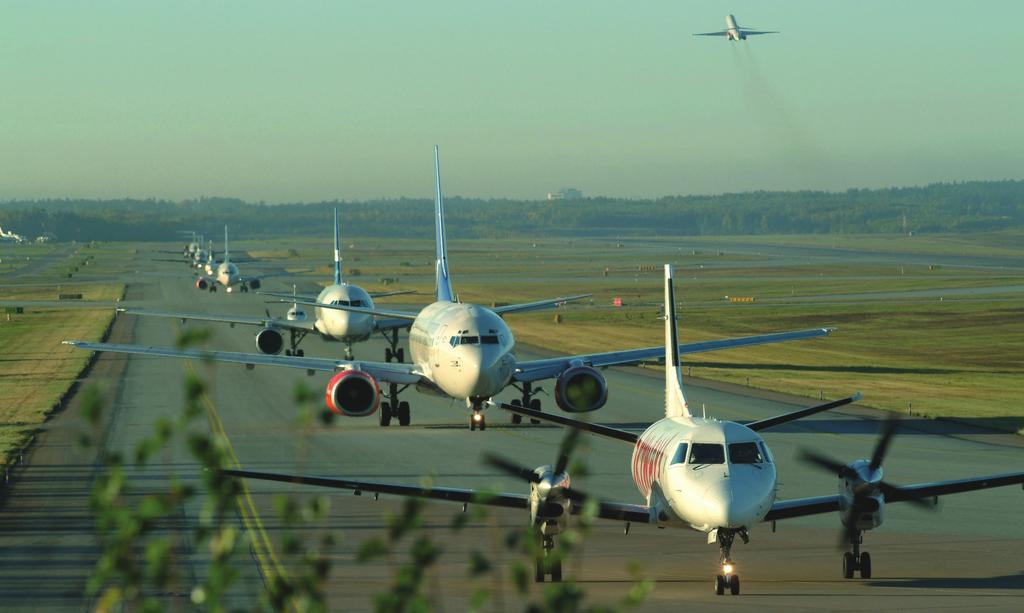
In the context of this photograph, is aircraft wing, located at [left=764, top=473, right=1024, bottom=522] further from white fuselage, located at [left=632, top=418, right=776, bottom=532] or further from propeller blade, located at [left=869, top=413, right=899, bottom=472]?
white fuselage, located at [left=632, top=418, right=776, bottom=532]

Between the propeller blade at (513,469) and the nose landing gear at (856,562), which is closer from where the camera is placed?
the propeller blade at (513,469)

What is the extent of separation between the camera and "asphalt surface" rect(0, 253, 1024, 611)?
25.4 m

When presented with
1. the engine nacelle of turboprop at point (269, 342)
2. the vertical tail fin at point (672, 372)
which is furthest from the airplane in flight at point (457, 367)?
the engine nacelle of turboprop at point (269, 342)

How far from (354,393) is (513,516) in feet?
43.6

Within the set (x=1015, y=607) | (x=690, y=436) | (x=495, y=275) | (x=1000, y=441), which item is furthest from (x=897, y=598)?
(x=495, y=275)

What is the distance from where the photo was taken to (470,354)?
1702 inches

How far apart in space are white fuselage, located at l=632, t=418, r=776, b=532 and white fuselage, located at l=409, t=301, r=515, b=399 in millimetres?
18550

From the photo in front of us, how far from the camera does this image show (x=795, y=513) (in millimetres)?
25000

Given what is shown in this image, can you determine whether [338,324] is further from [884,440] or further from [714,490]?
[714,490]

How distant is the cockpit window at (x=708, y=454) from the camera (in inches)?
924

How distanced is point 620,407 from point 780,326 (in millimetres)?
47962

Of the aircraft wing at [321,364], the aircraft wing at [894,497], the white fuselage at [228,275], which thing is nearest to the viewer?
the aircraft wing at [894,497]

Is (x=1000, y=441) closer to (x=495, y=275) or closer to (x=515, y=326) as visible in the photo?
(x=515, y=326)

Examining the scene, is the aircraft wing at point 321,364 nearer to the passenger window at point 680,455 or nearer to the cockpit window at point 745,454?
the passenger window at point 680,455
